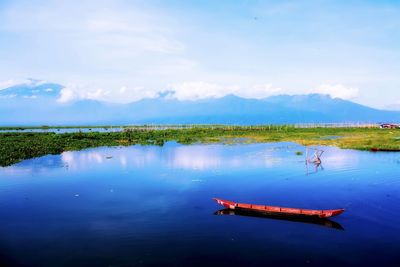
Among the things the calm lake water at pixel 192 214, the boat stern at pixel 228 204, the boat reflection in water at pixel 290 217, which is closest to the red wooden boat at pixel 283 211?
the boat stern at pixel 228 204

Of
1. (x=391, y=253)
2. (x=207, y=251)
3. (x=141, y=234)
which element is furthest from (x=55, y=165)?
(x=391, y=253)

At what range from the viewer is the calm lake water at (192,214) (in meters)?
18.7

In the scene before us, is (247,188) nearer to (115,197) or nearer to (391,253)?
(115,197)

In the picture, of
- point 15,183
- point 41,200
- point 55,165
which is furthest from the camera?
point 55,165

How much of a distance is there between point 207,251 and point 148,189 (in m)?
14.4

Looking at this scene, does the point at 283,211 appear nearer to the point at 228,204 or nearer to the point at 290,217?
the point at 290,217

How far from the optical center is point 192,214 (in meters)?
25.2

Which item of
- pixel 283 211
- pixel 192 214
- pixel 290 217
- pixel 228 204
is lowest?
pixel 192 214

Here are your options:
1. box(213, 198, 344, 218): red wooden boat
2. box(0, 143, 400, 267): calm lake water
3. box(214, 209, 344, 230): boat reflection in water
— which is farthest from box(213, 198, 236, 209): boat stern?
box(0, 143, 400, 267): calm lake water

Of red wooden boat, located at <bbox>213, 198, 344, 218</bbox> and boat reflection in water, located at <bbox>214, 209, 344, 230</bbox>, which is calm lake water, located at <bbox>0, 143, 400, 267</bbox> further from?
red wooden boat, located at <bbox>213, 198, 344, 218</bbox>

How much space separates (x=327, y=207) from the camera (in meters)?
26.7

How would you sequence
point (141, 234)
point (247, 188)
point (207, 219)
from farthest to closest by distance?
point (247, 188)
point (207, 219)
point (141, 234)

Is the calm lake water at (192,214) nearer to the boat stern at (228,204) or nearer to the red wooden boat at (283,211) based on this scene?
the red wooden boat at (283,211)

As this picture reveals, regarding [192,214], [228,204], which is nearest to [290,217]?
[228,204]
